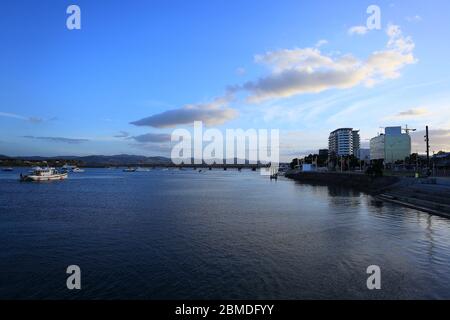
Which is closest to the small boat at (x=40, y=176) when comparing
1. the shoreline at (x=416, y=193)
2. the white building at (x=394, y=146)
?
the shoreline at (x=416, y=193)

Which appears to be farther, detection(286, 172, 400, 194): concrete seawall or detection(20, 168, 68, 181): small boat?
detection(20, 168, 68, 181): small boat

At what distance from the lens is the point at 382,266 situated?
18.2 meters

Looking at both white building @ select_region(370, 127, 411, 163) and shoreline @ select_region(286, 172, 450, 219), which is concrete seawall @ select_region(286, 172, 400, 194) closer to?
shoreline @ select_region(286, 172, 450, 219)

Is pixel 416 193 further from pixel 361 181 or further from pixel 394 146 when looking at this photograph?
pixel 394 146

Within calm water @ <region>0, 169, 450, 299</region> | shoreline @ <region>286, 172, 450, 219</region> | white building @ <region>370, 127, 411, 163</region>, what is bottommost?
calm water @ <region>0, 169, 450, 299</region>

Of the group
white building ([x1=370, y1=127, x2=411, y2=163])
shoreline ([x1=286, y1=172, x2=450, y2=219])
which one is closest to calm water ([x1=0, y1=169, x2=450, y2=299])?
shoreline ([x1=286, y1=172, x2=450, y2=219])

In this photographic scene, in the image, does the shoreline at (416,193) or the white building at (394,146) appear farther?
the white building at (394,146)

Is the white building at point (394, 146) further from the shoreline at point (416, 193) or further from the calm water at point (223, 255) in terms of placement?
the calm water at point (223, 255)

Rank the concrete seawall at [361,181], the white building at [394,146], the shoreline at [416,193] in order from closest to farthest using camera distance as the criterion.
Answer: the shoreline at [416,193] < the concrete seawall at [361,181] < the white building at [394,146]

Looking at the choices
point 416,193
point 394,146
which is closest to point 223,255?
point 416,193

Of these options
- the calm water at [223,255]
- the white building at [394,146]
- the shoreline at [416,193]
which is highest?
the white building at [394,146]

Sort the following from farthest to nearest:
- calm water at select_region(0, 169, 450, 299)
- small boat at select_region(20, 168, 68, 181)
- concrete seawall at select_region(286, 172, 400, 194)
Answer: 1. small boat at select_region(20, 168, 68, 181)
2. concrete seawall at select_region(286, 172, 400, 194)
3. calm water at select_region(0, 169, 450, 299)
